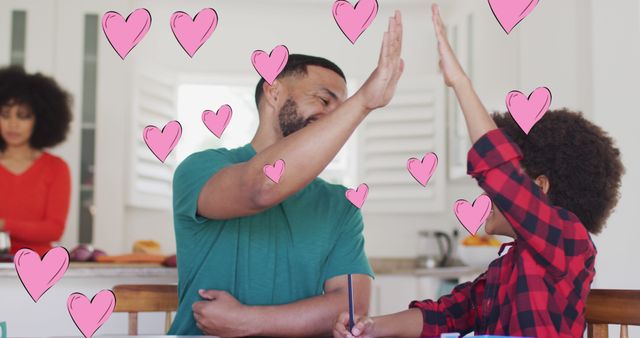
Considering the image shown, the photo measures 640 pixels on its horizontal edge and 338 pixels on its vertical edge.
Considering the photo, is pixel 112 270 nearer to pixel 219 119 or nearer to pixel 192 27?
pixel 219 119

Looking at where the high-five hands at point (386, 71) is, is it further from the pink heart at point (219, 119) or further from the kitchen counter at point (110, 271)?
the kitchen counter at point (110, 271)

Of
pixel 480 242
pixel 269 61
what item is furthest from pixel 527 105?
pixel 480 242

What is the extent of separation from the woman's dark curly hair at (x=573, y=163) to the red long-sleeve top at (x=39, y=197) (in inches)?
88.5

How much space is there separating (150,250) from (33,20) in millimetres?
1807

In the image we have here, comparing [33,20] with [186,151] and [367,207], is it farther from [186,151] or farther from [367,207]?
[367,207]

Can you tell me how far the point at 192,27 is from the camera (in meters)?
1.48

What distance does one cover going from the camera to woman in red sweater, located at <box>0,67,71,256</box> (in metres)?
3.06

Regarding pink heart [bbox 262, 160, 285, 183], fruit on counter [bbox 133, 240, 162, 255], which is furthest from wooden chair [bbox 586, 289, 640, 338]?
fruit on counter [bbox 133, 240, 162, 255]

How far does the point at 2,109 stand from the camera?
3.39 metres

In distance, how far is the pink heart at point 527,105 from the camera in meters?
1.10

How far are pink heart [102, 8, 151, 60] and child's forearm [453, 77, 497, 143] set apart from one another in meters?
0.59

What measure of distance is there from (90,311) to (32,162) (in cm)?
237

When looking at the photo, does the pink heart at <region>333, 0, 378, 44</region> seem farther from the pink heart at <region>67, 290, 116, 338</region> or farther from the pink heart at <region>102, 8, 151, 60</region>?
the pink heart at <region>67, 290, 116, 338</region>

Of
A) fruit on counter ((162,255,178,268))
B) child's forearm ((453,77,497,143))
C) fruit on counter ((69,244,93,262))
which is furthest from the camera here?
fruit on counter ((69,244,93,262))
